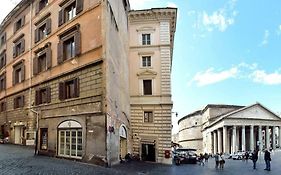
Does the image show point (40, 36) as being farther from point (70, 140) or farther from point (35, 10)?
point (70, 140)

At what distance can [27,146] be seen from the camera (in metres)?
29.9

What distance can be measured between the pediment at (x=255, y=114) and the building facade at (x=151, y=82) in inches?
2037

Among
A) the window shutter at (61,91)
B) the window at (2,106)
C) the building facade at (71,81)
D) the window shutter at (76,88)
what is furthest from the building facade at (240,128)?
the window shutter at (76,88)

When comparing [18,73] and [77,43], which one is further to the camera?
[18,73]

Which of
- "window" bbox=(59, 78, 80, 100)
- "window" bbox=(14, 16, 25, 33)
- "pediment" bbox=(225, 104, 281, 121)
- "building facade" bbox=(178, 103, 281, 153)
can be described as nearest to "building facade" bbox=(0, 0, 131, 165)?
"window" bbox=(59, 78, 80, 100)

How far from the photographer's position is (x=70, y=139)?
73.0ft

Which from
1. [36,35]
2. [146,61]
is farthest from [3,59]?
[146,61]

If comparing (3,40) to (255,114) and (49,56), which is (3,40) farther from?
(255,114)

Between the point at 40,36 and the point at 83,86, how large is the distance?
9.94 meters

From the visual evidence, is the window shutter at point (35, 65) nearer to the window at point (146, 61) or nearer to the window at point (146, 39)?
the window at point (146, 61)

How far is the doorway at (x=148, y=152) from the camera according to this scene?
35875mm

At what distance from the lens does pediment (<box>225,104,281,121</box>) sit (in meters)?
86.7

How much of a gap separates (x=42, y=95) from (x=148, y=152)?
1354 cm

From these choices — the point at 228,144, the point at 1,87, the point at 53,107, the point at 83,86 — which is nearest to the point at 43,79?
the point at 53,107
